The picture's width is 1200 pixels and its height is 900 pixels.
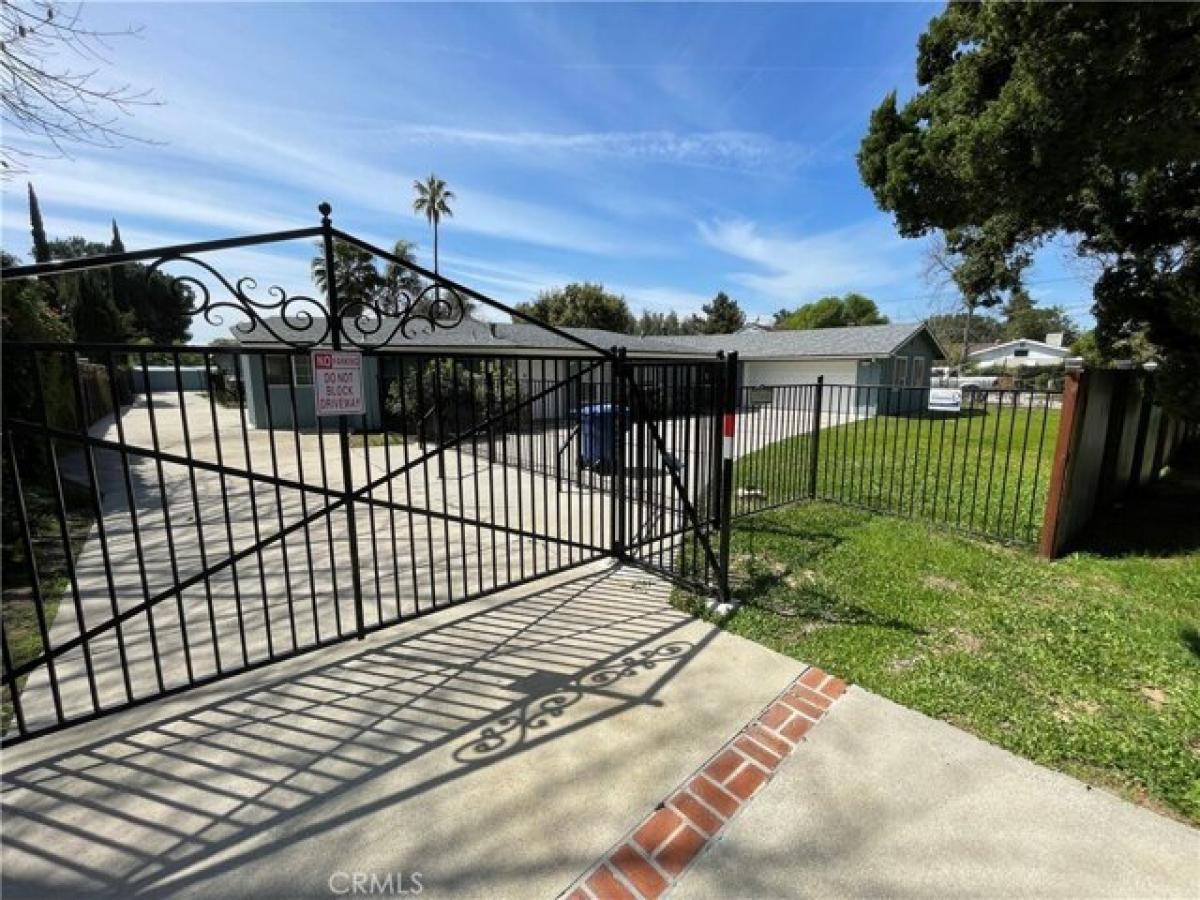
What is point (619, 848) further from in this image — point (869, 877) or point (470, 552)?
point (470, 552)

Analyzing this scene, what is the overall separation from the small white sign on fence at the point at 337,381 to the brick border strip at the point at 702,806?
238cm

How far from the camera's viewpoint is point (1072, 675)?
120 inches

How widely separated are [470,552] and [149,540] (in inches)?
128

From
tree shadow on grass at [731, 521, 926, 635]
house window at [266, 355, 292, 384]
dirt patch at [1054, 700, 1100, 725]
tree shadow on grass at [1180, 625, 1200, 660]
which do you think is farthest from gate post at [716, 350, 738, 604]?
house window at [266, 355, 292, 384]

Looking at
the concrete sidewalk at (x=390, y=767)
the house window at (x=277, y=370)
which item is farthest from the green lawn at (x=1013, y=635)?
the house window at (x=277, y=370)

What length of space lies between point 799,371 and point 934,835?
22.6m

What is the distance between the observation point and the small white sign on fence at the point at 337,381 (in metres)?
2.82

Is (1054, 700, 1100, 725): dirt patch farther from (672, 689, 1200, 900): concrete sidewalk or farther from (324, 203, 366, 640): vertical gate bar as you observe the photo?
(324, 203, 366, 640): vertical gate bar

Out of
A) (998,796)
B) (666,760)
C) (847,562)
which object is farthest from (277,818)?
(847,562)

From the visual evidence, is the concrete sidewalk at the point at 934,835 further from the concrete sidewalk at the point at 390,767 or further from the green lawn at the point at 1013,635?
the concrete sidewalk at the point at 390,767

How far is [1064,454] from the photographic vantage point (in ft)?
15.0

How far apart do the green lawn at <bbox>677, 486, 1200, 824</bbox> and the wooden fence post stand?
0.66 ft

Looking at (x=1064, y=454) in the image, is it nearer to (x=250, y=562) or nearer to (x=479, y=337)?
(x=250, y=562)

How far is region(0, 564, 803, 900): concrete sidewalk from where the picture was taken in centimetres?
191
